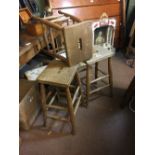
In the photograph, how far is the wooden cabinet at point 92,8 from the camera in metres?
2.67

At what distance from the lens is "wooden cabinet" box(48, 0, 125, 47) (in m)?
2.67

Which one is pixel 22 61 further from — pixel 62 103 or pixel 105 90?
pixel 105 90

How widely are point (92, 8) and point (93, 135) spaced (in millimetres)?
1999

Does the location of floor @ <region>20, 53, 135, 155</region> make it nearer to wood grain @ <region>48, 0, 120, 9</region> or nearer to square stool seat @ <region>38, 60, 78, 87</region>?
square stool seat @ <region>38, 60, 78, 87</region>

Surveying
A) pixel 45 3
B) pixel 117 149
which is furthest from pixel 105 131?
pixel 45 3

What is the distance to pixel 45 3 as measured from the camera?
2686 millimetres

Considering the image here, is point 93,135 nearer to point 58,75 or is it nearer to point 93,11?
point 58,75

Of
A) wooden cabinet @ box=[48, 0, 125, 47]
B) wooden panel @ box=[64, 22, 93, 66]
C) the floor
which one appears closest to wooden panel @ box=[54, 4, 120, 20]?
wooden cabinet @ box=[48, 0, 125, 47]

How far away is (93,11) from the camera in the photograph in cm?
290

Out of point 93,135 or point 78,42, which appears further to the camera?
point 93,135

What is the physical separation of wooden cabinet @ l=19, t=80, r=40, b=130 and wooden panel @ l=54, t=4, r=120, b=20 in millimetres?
1446

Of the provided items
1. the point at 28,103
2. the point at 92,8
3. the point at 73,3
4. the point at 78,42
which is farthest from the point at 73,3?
the point at 28,103

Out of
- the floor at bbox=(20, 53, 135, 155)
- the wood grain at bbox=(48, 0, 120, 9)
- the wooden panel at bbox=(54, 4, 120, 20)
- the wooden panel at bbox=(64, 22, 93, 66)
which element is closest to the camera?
the wooden panel at bbox=(64, 22, 93, 66)
